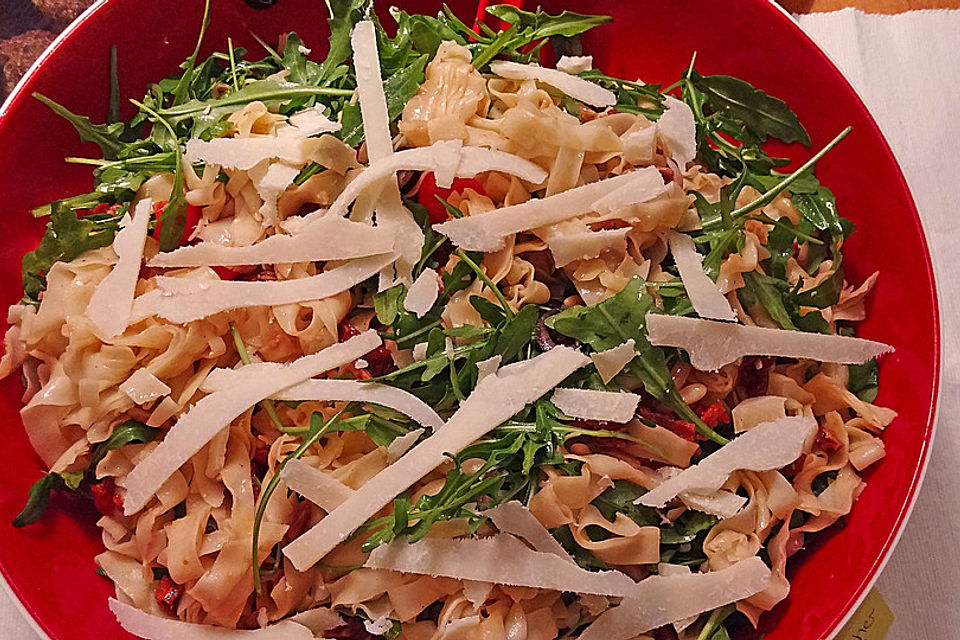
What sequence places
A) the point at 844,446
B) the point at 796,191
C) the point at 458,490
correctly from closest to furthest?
the point at 458,490 < the point at 844,446 < the point at 796,191

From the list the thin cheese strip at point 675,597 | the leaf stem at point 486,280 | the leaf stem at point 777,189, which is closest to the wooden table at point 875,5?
the leaf stem at point 777,189

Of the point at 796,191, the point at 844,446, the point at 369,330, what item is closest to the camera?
the point at 369,330

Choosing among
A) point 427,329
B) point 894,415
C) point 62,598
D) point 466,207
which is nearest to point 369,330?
point 427,329

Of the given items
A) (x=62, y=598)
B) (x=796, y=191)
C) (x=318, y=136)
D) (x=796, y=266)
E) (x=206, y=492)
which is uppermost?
(x=318, y=136)

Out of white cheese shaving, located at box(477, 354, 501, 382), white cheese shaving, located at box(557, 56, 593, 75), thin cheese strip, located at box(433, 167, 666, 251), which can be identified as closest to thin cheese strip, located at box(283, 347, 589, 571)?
white cheese shaving, located at box(477, 354, 501, 382)

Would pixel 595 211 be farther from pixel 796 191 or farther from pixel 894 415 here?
pixel 894 415

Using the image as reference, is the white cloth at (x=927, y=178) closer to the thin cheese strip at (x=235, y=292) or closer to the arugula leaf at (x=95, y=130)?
the thin cheese strip at (x=235, y=292)
